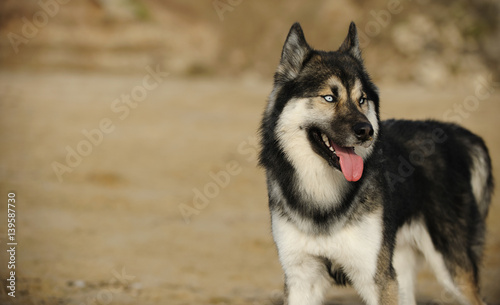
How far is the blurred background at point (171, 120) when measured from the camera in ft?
28.5

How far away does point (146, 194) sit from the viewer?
13.1m

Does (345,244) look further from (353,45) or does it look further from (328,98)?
(353,45)

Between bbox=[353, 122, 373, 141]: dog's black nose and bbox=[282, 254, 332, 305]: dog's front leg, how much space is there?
100 centimetres

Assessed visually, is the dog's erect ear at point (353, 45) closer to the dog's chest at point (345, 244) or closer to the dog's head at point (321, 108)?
the dog's head at point (321, 108)

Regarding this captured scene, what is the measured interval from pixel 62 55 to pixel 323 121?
92.2 feet

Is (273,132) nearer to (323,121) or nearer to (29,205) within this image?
(323,121)
